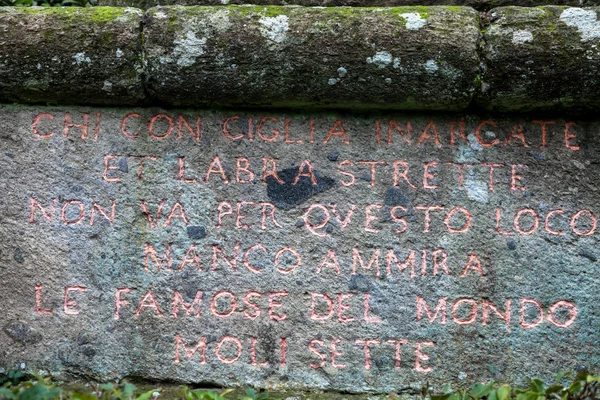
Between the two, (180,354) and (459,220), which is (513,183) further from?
(180,354)

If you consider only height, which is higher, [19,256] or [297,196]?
[297,196]

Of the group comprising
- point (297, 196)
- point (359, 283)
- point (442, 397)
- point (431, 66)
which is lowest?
point (442, 397)

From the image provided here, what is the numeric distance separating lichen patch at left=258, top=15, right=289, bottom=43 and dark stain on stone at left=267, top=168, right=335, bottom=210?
0.60 m

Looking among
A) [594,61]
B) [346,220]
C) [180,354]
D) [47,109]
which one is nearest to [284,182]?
[346,220]

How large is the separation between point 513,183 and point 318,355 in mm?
1119

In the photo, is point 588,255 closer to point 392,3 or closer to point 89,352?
point 392,3

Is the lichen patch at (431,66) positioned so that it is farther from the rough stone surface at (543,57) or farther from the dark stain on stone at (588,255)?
the dark stain on stone at (588,255)

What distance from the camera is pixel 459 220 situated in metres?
2.93

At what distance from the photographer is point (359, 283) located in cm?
293

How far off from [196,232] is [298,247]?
0.45 metres

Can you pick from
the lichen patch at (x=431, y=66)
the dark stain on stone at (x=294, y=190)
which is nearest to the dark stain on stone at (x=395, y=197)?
the dark stain on stone at (x=294, y=190)

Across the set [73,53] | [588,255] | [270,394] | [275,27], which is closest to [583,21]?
[588,255]

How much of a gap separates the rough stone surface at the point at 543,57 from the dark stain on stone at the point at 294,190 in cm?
79

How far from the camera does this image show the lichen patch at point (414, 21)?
2.81 m
